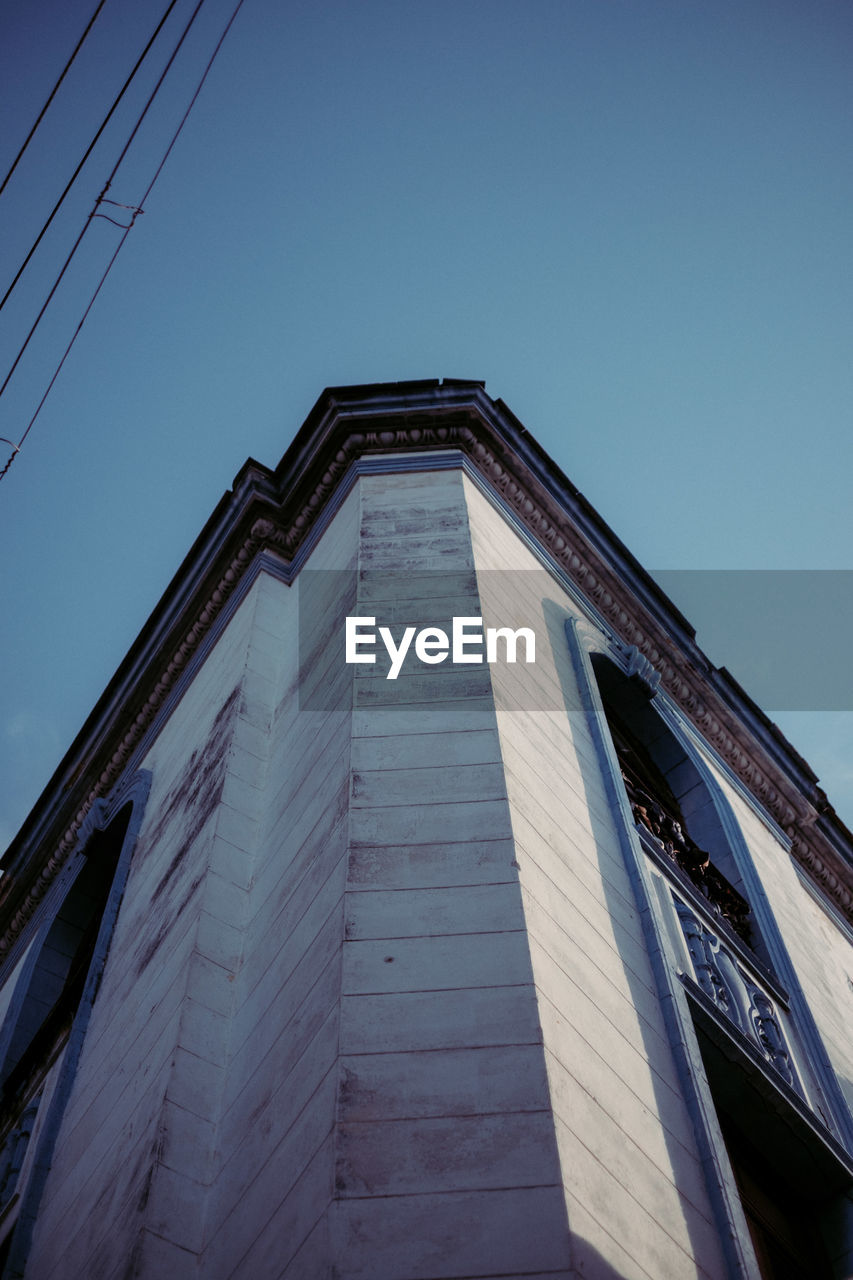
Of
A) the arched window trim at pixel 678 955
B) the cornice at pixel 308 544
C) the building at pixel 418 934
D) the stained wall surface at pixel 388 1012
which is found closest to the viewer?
the stained wall surface at pixel 388 1012

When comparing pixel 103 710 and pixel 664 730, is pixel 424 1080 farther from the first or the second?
pixel 103 710

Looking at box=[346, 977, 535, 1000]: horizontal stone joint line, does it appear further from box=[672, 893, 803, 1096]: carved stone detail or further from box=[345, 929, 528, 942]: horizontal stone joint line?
box=[672, 893, 803, 1096]: carved stone detail

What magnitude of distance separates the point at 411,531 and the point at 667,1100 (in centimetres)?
567

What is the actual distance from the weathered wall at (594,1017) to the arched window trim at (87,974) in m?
3.59

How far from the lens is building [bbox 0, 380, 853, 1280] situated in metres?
5.39

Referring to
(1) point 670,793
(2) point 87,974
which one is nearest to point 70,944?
(2) point 87,974

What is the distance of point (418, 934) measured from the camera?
630 cm

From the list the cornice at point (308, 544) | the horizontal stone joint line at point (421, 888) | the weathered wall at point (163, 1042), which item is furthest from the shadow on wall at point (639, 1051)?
the cornice at point (308, 544)

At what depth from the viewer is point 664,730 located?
13.4 metres

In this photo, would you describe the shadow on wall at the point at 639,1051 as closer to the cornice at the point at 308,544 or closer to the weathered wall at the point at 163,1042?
the weathered wall at the point at 163,1042

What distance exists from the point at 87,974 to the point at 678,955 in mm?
4528

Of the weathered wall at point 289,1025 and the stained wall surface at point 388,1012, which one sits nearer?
the stained wall surface at point 388,1012

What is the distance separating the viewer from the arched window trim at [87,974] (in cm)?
753

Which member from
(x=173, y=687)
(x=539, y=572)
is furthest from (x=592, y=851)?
(x=173, y=687)
